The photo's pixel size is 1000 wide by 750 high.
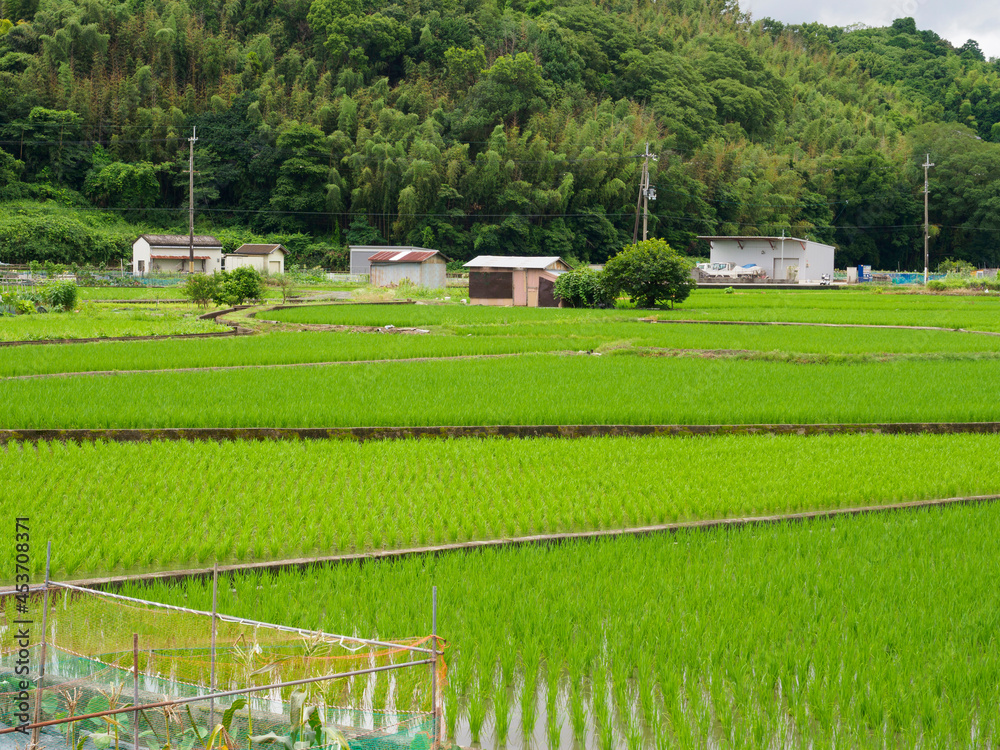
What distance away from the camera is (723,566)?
18.2 feet

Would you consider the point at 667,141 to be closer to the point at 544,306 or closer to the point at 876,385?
the point at 544,306

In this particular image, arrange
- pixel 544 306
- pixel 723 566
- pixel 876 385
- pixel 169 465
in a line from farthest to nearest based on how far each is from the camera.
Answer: pixel 544 306
pixel 876 385
pixel 169 465
pixel 723 566

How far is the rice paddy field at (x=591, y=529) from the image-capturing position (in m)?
3.90

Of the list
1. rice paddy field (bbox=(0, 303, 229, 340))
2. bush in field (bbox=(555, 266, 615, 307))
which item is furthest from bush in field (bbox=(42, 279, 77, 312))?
bush in field (bbox=(555, 266, 615, 307))

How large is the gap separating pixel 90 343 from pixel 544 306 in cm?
1987

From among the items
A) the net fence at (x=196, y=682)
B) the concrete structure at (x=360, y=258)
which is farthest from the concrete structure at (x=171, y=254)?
the net fence at (x=196, y=682)

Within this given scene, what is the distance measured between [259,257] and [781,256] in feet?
119

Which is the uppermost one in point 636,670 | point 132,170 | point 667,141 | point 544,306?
point 667,141

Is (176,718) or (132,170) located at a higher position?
(132,170)

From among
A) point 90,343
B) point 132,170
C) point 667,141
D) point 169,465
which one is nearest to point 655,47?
point 667,141

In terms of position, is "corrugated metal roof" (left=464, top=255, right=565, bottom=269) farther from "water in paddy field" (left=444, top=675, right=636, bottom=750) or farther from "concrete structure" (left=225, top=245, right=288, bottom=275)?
"water in paddy field" (left=444, top=675, right=636, bottom=750)

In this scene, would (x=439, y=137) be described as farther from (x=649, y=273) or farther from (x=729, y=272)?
(x=649, y=273)

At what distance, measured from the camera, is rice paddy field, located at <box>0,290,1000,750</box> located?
12.8ft

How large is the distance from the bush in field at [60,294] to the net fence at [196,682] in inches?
1024
